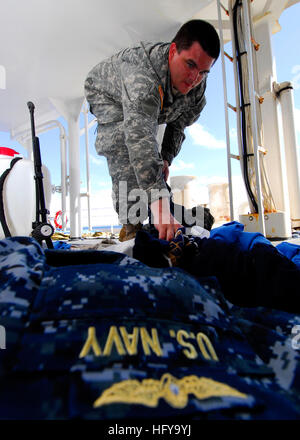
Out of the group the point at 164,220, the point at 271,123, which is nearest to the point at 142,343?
the point at 164,220

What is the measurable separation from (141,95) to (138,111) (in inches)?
2.8

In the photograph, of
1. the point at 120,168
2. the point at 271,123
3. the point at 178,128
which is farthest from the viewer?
the point at 271,123

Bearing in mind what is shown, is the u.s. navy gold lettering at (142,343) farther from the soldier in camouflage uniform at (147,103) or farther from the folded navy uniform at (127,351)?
the soldier in camouflage uniform at (147,103)

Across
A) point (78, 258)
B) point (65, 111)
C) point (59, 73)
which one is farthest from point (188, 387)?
point (65, 111)

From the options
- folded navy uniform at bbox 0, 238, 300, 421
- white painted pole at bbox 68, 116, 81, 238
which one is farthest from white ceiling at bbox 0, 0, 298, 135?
folded navy uniform at bbox 0, 238, 300, 421

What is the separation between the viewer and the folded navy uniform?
0.69 feet

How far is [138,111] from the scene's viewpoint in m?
1.16

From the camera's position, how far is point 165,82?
4.22 ft

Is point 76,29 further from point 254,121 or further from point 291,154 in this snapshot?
point 291,154

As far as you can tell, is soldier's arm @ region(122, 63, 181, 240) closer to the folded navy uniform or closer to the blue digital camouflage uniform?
the blue digital camouflage uniform

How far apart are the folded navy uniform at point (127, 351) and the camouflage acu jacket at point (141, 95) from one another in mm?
867

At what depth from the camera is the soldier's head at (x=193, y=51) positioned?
1155 millimetres

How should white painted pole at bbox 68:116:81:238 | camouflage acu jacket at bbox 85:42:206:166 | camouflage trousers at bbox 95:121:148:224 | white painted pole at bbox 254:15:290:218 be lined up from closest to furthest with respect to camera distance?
camouflage acu jacket at bbox 85:42:206:166
camouflage trousers at bbox 95:121:148:224
white painted pole at bbox 254:15:290:218
white painted pole at bbox 68:116:81:238

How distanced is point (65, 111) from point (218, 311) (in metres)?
4.68
